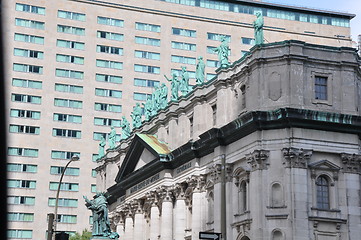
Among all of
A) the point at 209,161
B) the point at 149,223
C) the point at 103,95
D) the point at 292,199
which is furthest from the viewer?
the point at 103,95

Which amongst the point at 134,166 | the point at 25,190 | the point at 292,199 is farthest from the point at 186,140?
the point at 25,190

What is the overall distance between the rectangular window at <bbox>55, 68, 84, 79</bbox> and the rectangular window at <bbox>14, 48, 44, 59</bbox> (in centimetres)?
350

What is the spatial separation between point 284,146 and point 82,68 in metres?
66.1

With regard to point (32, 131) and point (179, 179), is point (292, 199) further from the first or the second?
point (32, 131)

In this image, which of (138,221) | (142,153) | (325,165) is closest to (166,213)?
(138,221)

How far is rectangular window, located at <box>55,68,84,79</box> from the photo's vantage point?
104062 mm

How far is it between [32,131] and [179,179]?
48667mm

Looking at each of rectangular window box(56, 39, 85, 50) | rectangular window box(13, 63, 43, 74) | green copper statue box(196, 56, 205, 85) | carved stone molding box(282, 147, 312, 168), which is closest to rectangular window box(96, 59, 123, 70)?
rectangular window box(56, 39, 85, 50)

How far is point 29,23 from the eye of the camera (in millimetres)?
104562

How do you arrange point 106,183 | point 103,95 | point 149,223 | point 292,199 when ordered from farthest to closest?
point 103,95 → point 106,183 → point 149,223 → point 292,199

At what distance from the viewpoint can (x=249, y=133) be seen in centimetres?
4588

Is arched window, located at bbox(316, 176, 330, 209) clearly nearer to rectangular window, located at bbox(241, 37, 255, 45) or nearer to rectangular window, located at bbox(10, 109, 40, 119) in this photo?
rectangular window, located at bbox(10, 109, 40, 119)

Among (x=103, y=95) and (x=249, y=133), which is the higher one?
(x=103, y=95)

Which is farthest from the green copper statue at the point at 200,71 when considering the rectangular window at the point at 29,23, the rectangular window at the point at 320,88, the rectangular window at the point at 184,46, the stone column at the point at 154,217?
the rectangular window at the point at 29,23
